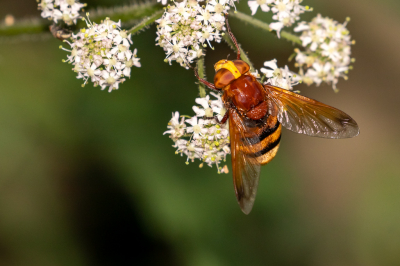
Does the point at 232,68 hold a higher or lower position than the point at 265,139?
higher

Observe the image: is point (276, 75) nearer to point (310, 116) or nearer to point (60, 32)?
point (310, 116)

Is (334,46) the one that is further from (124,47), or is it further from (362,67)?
(362,67)

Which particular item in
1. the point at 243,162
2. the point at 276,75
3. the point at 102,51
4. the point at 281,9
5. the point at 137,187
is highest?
the point at 281,9

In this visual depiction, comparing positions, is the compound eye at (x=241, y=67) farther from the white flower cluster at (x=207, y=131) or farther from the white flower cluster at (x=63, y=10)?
the white flower cluster at (x=63, y=10)

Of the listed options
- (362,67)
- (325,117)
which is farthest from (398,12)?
(325,117)

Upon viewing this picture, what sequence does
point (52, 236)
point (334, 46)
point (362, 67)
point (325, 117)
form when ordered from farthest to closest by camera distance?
point (362, 67) < point (52, 236) < point (334, 46) < point (325, 117)

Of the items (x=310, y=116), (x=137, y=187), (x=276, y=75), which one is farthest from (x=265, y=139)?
(x=137, y=187)
